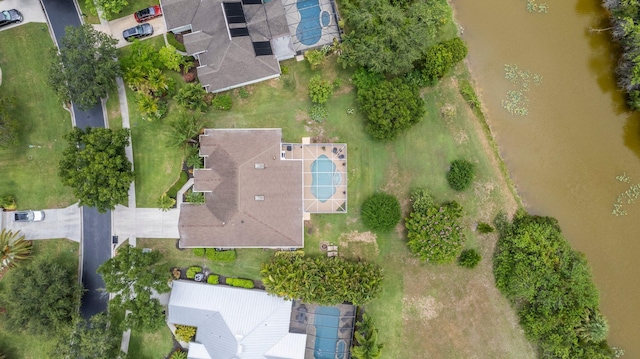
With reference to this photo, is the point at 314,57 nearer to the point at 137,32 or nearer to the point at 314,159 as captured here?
the point at 314,159

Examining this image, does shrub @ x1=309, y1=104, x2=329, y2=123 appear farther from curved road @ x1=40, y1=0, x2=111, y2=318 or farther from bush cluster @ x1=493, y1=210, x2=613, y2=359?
bush cluster @ x1=493, y1=210, x2=613, y2=359

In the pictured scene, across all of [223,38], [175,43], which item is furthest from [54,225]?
[223,38]

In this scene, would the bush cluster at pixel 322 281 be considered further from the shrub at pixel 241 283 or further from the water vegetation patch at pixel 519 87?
the water vegetation patch at pixel 519 87

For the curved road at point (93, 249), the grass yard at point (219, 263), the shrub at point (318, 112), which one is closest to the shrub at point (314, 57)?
the shrub at point (318, 112)

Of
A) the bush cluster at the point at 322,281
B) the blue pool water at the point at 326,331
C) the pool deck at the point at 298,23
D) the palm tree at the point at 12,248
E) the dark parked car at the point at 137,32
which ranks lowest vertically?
the blue pool water at the point at 326,331

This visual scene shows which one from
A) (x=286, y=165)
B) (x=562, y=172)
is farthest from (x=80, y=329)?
(x=562, y=172)

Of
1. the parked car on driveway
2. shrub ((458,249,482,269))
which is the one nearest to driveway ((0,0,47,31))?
the parked car on driveway
